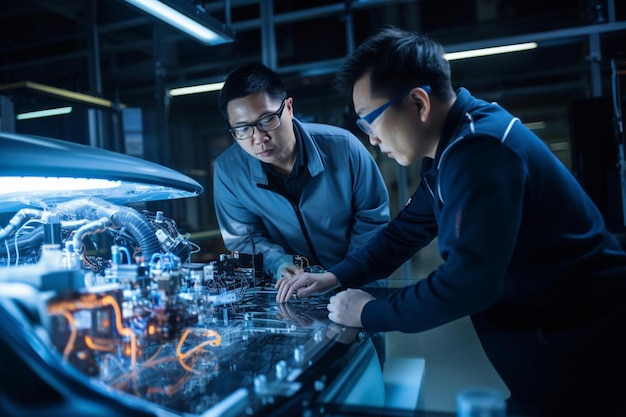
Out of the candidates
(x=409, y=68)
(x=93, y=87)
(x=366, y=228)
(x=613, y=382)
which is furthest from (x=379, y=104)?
(x=93, y=87)

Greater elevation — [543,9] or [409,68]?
[543,9]

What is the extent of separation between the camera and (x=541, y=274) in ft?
3.28

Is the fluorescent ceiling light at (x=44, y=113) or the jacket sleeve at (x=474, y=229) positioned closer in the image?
the jacket sleeve at (x=474, y=229)

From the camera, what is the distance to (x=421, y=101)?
1.05m

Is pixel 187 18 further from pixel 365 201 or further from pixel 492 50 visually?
pixel 492 50

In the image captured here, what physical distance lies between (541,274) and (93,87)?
167 inches

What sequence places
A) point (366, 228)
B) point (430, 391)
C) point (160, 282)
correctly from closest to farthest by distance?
point (160, 282) < point (430, 391) < point (366, 228)

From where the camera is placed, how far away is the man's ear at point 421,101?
40.9 inches

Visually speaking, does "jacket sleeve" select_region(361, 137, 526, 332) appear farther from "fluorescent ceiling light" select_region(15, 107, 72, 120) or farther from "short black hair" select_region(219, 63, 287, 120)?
"fluorescent ceiling light" select_region(15, 107, 72, 120)

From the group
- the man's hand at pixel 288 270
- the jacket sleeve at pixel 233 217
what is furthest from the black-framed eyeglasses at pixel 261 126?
the man's hand at pixel 288 270

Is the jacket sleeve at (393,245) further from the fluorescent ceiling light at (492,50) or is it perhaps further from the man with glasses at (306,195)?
the fluorescent ceiling light at (492,50)

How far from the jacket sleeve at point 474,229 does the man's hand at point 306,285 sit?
44 centimetres

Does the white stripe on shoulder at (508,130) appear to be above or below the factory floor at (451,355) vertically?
above

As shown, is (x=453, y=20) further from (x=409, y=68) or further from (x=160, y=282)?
(x=160, y=282)
